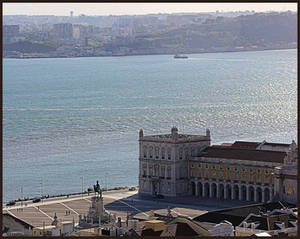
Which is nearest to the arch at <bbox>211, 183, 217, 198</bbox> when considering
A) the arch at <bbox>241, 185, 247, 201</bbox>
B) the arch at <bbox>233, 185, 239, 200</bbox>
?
the arch at <bbox>233, 185, 239, 200</bbox>

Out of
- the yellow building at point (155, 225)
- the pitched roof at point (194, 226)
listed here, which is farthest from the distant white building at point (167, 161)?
the pitched roof at point (194, 226)

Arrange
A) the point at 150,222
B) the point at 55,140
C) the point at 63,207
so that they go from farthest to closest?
1. the point at 55,140
2. the point at 63,207
3. the point at 150,222

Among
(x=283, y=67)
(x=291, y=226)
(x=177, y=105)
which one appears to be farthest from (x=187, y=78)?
(x=291, y=226)

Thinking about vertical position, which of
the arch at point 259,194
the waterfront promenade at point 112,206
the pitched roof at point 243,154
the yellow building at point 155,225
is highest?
the pitched roof at point 243,154

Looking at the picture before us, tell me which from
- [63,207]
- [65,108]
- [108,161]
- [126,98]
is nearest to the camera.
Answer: [63,207]

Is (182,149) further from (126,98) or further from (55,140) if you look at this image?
(126,98)

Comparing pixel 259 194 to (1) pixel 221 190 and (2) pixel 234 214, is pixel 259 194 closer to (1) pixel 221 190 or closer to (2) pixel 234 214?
(1) pixel 221 190

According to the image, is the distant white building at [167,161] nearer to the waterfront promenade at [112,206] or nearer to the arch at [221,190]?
the waterfront promenade at [112,206]

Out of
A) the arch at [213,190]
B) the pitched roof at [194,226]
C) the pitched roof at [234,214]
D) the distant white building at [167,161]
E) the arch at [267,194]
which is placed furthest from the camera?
the distant white building at [167,161]
